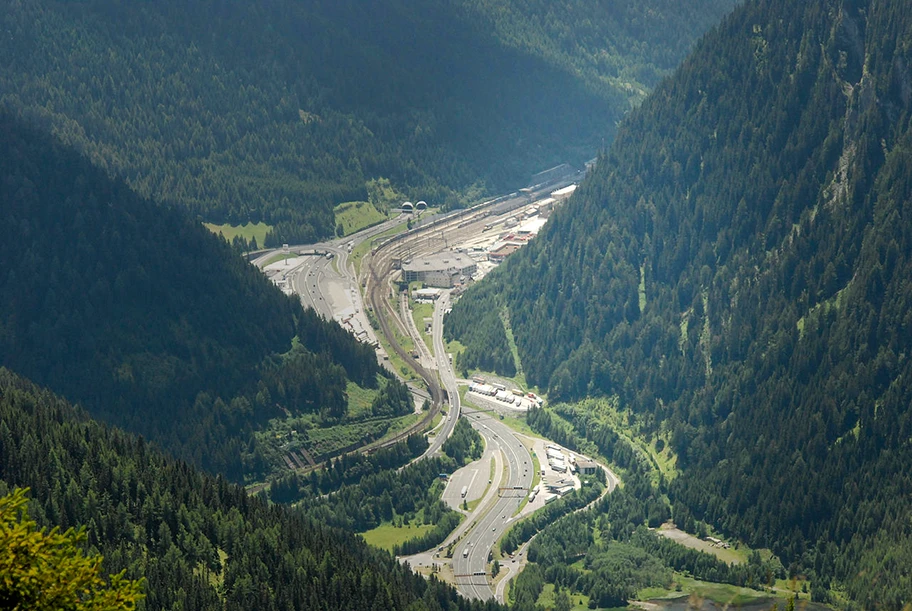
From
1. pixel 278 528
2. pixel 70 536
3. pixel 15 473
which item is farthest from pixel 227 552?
pixel 70 536

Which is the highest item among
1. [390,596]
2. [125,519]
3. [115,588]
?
[115,588]

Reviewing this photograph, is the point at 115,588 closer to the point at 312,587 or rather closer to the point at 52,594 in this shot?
the point at 52,594

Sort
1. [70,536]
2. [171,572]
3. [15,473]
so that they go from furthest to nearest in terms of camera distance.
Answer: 1. [15,473]
2. [171,572]
3. [70,536]

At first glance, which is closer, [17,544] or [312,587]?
[17,544]

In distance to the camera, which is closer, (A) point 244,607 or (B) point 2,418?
(A) point 244,607

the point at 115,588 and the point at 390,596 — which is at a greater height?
the point at 115,588

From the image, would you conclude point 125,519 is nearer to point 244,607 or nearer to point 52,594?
point 244,607

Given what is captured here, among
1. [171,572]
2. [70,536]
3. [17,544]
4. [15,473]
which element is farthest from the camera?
[15,473]

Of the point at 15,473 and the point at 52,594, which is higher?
the point at 52,594

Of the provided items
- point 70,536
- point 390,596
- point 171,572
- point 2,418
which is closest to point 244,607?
point 171,572
